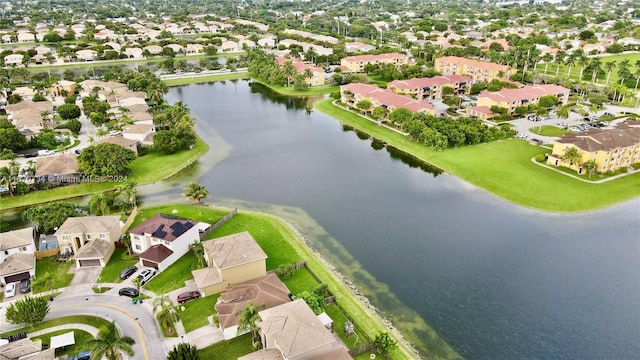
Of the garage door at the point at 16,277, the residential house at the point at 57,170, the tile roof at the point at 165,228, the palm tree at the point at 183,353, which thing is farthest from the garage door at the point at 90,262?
the residential house at the point at 57,170

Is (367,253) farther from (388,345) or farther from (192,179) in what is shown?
(192,179)

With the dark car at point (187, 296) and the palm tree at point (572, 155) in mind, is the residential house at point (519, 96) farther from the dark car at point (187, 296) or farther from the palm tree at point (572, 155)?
the dark car at point (187, 296)

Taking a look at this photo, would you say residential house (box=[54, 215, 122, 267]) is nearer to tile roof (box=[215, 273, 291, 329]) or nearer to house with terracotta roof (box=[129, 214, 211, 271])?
house with terracotta roof (box=[129, 214, 211, 271])

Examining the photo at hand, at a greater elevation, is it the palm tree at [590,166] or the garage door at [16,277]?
the palm tree at [590,166]

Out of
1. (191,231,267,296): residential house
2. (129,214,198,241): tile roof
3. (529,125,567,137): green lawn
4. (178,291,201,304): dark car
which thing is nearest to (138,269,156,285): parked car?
(129,214,198,241): tile roof

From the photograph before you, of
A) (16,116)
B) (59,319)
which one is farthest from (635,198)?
(16,116)

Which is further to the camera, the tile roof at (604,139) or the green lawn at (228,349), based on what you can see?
the tile roof at (604,139)

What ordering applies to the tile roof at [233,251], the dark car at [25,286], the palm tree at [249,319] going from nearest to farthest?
the palm tree at [249,319]
the tile roof at [233,251]
the dark car at [25,286]
